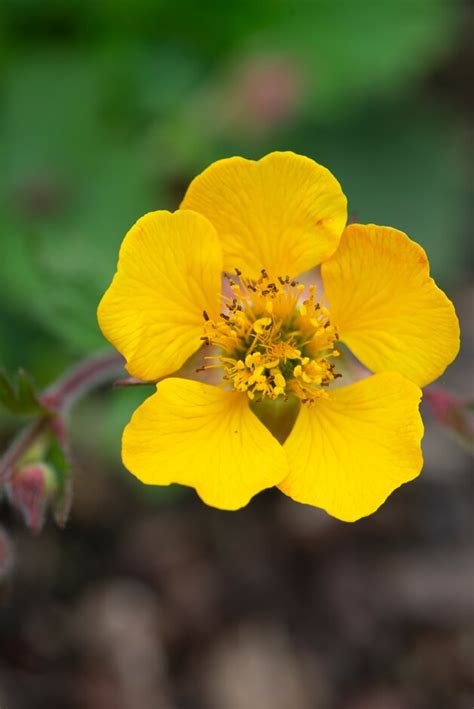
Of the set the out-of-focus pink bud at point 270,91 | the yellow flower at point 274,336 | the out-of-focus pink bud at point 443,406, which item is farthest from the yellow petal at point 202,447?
the out-of-focus pink bud at point 270,91

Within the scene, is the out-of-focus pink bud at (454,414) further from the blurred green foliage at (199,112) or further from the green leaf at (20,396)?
the blurred green foliage at (199,112)

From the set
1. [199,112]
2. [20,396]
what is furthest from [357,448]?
[199,112]

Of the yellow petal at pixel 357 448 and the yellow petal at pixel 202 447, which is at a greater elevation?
the yellow petal at pixel 202 447

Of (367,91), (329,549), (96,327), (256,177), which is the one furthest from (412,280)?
(367,91)

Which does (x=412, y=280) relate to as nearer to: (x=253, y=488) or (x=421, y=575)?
(x=253, y=488)

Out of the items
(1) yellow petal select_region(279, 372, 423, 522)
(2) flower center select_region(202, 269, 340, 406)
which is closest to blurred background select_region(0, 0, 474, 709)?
(2) flower center select_region(202, 269, 340, 406)
